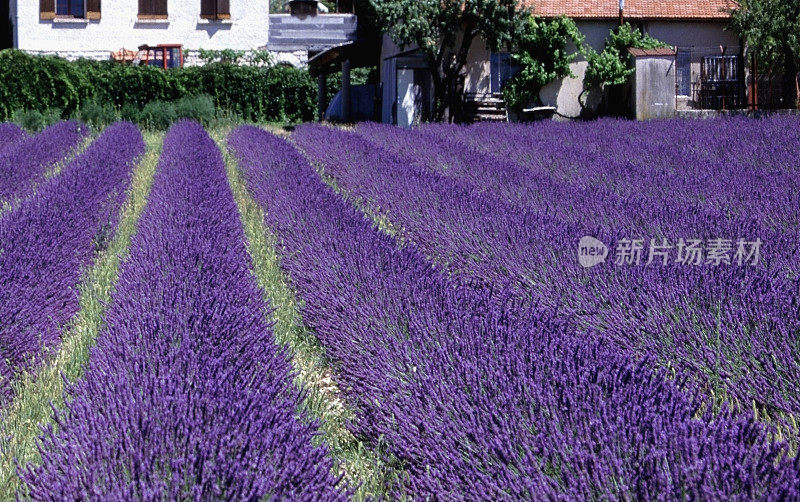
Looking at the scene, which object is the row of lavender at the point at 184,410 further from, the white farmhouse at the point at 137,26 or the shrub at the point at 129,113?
the white farmhouse at the point at 137,26

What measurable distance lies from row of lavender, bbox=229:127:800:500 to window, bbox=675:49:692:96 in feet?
49.3

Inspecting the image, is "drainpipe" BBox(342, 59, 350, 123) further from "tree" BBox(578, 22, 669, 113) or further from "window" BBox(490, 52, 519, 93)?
"tree" BBox(578, 22, 669, 113)

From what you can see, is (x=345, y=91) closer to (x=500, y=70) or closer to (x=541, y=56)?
(x=500, y=70)

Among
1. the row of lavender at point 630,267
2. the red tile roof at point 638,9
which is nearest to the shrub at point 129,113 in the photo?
the red tile roof at point 638,9

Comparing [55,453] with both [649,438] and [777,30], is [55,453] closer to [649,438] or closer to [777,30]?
[649,438]

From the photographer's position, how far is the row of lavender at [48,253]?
3.61 metres

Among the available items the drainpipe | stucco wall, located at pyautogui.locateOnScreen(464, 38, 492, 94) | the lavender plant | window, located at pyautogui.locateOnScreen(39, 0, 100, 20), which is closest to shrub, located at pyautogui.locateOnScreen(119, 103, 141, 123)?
the lavender plant

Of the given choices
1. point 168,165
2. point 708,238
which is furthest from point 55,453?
point 168,165

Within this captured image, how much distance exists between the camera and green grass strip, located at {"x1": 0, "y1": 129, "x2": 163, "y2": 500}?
8.80ft

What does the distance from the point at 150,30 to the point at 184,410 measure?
80.5 ft

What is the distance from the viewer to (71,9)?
980 inches

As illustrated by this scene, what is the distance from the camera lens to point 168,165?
9.58 metres

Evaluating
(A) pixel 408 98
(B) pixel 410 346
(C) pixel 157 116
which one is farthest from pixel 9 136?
(B) pixel 410 346

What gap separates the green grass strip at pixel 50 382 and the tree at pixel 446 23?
425 inches
